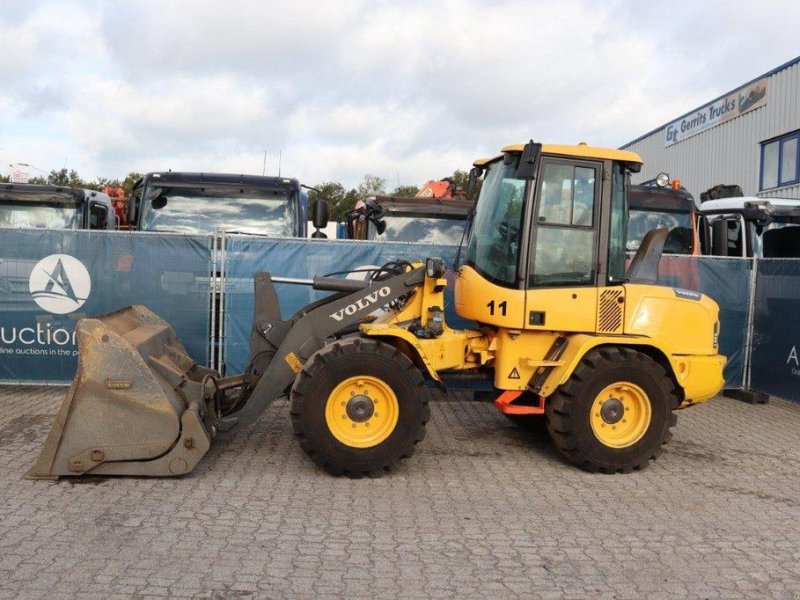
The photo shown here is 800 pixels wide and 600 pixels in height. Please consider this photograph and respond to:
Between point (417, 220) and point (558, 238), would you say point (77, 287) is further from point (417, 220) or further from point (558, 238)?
point (558, 238)

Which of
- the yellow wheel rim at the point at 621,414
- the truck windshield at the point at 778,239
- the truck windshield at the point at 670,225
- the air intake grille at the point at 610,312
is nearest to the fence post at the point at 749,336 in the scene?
the truck windshield at the point at 670,225

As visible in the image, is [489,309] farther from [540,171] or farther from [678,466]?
[678,466]

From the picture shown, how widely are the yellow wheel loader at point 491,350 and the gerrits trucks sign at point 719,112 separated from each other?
1821 centimetres

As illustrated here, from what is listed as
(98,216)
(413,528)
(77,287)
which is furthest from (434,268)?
Result: (98,216)

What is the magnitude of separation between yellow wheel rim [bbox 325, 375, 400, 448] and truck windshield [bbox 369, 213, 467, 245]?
5.21 m

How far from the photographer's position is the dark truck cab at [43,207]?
431 inches

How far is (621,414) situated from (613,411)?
8cm

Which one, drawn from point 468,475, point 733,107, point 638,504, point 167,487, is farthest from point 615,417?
point 733,107

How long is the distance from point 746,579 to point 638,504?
4.20 ft

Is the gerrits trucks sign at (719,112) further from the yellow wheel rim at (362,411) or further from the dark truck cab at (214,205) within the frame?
the yellow wheel rim at (362,411)

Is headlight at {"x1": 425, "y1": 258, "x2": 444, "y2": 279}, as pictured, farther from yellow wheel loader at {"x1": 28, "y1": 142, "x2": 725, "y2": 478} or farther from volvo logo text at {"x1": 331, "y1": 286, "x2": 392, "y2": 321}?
volvo logo text at {"x1": 331, "y1": 286, "x2": 392, "y2": 321}

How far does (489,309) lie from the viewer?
6.21 metres

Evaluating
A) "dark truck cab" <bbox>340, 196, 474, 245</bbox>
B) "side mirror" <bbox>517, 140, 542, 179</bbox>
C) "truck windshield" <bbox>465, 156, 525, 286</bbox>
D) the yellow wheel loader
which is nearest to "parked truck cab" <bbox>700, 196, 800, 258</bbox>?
"dark truck cab" <bbox>340, 196, 474, 245</bbox>

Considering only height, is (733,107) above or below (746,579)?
above
